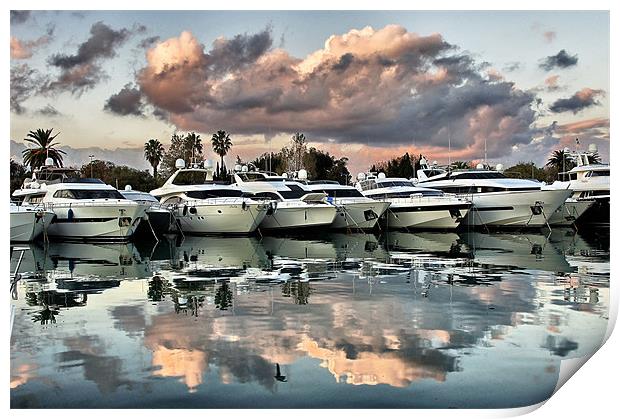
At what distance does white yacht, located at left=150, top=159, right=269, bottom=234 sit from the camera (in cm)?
2483

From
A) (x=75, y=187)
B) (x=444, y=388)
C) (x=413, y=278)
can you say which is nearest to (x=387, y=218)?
(x=75, y=187)

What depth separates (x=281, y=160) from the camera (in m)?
45.3

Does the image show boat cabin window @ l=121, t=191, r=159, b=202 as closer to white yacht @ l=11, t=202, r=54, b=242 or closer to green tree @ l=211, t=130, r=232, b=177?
white yacht @ l=11, t=202, r=54, b=242

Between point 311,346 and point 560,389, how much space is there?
272cm

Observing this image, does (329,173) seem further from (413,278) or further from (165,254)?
(413,278)

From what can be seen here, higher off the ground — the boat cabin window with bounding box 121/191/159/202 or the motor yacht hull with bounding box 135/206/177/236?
the boat cabin window with bounding box 121/191/159/202

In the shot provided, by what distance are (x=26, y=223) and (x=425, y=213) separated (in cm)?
1497

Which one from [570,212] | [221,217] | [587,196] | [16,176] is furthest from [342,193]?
[16,176]

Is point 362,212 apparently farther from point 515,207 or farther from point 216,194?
point 515,207

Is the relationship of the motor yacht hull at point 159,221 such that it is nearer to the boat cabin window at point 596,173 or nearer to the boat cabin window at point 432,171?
the boat cabin window at point 432,171

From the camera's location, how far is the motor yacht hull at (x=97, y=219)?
22.9 m

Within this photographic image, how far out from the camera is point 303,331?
8422 millimetres

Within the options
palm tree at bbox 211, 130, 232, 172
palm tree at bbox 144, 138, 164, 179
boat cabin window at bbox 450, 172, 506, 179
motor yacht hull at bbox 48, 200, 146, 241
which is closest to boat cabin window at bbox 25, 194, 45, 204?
motor yacht hull at bbox 48, 200, 146, 241

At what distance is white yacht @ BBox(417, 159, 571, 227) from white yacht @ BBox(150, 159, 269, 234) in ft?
31.0
